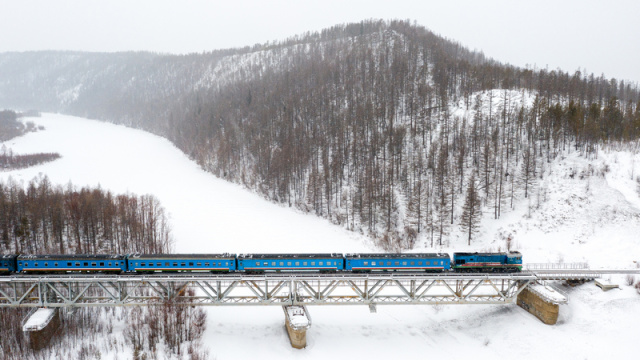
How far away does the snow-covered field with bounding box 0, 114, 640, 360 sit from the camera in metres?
36.3

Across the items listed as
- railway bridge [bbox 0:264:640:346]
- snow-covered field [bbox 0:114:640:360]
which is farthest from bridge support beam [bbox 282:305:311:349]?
snow-covered field [bbox 0:114:640:360]

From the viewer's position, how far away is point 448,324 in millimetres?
41125

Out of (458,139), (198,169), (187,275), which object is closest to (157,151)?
(198,169)

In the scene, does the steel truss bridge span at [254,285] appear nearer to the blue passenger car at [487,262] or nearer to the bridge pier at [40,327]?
the bridge pier at [40,327]

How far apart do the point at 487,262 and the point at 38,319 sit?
44915 mm

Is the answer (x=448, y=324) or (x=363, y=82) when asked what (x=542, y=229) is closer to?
(x=448, y=324)

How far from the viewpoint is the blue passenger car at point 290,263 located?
1480 inches

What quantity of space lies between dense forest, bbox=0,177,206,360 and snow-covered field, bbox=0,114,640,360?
3788 mm

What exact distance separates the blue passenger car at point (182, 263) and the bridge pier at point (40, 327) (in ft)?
28.0

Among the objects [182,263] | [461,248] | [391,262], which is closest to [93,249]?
[182,263]

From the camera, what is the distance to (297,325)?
1388 inches

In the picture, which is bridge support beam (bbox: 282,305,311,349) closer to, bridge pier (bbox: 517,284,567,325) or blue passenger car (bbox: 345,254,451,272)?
blue passenger car (bbox: 345,254,451,272)

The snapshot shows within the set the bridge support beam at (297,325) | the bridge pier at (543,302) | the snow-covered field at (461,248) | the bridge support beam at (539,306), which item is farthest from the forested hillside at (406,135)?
the bridge support beam at (297,325)

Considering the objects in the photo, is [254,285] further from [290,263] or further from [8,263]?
[8,263]
